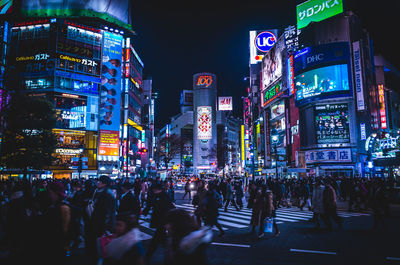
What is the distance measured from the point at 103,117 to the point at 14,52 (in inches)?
752

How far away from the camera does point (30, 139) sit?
31.4m

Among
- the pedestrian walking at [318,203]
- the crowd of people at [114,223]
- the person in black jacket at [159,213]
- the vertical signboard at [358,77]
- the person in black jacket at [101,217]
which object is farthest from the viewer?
the vertical signboard at [358,77]

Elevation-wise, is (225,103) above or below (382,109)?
above

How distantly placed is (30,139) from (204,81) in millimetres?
93995

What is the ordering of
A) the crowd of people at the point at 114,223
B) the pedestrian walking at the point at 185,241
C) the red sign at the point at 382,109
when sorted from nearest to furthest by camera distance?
the pedestrian walking at the point at 185,241 → the crowd of people at the point at 114,223 → the red sign at the point at 382,109

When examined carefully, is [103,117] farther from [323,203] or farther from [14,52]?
[323,203]

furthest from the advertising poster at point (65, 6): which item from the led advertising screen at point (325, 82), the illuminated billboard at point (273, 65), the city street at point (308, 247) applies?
the city street at point (308, 247)

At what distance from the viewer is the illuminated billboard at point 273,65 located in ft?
177

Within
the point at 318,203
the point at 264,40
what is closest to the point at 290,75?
the point at 264,40

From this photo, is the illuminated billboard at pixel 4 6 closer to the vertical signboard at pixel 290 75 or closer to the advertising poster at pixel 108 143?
the advertising poster at pixel 108 143

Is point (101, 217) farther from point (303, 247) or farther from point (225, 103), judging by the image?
point (225, 103)

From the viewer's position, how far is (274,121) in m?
58.1

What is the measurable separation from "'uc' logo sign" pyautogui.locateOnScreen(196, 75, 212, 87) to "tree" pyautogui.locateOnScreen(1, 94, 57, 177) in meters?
90.3

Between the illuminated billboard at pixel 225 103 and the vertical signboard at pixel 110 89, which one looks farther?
the illuminated billboard at pixel 225 103
